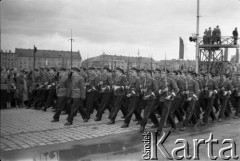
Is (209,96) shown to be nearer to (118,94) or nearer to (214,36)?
(118,94)

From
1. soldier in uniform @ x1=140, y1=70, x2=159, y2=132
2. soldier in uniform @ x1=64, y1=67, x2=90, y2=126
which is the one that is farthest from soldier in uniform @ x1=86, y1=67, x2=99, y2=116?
soldier in uniform @ x1=140, y1=70, x2=159, y2=132

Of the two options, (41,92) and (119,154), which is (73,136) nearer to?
(119,154)

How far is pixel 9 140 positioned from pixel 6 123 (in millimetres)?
2647

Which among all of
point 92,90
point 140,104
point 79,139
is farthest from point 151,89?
point 92,90

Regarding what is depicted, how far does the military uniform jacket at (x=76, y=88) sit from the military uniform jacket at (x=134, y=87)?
1.46m

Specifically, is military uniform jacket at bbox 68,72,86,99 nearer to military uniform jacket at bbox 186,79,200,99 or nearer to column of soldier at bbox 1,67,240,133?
column of soldier at bbox 1,67,240,133

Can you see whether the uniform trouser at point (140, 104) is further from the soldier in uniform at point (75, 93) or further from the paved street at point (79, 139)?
the soldier in uniform at point (75, 93)

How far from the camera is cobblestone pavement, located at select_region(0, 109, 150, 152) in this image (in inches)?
280

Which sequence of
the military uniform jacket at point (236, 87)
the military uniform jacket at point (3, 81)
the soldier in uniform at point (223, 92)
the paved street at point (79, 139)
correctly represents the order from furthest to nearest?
the military uniform jacket at point (3, 81), the military uniform jacket at point (236, 87), the soldier in uniform at point (223, 92), the paved street at point (79, 139)

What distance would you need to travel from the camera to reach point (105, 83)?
11109 millimetres

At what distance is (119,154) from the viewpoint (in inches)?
246

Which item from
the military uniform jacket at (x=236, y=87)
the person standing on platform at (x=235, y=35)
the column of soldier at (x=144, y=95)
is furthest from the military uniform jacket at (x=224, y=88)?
the person standing on platform at (x=235, y=35)

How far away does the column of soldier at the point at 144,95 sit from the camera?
350 inches

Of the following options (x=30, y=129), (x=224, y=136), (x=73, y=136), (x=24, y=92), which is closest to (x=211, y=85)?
(x=224, y=136)
